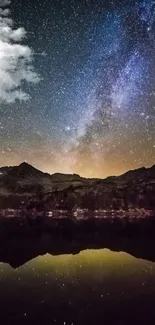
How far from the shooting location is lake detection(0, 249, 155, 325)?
25.2 m

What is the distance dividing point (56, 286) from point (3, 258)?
730 inches

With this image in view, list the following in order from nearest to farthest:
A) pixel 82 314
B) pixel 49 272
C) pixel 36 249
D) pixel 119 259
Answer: pixel 82 314 → pixel 49 272 → pixel 119 259 → pixel 36 249

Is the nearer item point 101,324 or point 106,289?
point 101,324

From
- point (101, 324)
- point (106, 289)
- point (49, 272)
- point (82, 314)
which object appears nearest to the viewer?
point (101, 324)

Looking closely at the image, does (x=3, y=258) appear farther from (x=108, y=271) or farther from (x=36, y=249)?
(x=108, y=271)

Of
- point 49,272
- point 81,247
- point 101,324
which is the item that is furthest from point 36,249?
point 101,324

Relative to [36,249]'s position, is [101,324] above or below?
below

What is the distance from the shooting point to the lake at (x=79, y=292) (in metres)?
25.2

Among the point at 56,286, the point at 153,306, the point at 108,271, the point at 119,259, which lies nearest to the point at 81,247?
the point at 119,259

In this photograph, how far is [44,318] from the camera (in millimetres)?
24828

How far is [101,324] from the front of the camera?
939 inches

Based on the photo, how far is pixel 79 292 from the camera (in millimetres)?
32281

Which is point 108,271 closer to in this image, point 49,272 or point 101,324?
point 49,272

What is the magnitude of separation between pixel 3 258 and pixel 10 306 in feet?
78.8
